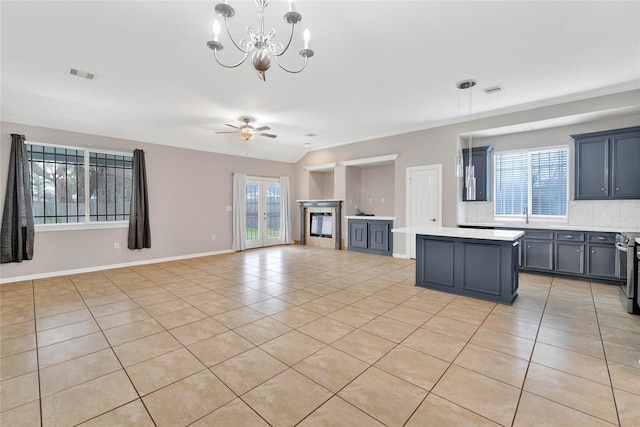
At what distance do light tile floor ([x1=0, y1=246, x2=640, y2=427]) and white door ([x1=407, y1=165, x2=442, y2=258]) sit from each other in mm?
2338

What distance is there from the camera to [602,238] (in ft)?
14.5

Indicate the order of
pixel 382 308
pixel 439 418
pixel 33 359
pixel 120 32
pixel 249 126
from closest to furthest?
pixel 439 418 < pixel 33 359 < pixel 120 32 < pixel 382 308 < pixel 249 126

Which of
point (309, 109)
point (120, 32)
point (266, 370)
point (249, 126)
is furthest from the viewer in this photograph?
point (249, 126)

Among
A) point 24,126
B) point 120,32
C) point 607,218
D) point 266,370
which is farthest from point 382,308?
point 24,126

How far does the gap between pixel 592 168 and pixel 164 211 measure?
8.39 metres

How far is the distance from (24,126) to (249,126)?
12.4 feet

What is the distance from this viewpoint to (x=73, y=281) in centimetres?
475

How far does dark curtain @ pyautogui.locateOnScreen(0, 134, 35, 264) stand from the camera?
180 inches

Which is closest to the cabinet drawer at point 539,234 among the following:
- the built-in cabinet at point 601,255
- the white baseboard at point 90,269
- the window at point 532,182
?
the built-in cabinet at point 601,255

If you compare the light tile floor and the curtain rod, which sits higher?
the curtain rod

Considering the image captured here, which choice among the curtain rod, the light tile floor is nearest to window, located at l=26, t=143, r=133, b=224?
the curtain rod

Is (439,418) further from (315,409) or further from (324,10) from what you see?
(324,10)

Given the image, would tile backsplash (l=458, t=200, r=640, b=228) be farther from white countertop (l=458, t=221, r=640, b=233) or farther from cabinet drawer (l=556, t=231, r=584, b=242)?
cabinet drawer (l=556, t=231, r=584, b=242)

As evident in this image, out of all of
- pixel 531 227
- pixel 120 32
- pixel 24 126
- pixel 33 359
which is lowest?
pixel 33 359
